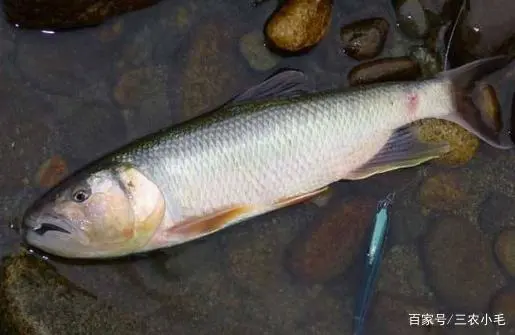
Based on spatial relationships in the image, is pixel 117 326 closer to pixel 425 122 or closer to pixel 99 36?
pixel 99 36

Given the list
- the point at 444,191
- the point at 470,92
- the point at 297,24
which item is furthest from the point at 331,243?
the point at 297,24

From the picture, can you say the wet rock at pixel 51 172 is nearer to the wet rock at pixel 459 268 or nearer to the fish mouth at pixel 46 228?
the fish mouth at pixel 46 228

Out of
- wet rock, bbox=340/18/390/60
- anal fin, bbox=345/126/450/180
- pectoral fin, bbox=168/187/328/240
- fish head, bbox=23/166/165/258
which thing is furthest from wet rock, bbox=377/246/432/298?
fish head, bbox=23/166/165/258

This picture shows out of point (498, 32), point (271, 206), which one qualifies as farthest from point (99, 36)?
point (498, 32)

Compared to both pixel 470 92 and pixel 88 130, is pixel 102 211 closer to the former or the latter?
pixel 88 130

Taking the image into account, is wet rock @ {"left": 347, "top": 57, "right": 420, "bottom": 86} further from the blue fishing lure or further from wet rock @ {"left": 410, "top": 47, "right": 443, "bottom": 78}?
the blue fishing lure

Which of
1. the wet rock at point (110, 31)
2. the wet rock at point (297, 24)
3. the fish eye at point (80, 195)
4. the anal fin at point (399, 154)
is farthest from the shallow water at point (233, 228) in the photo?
the fish eye at point (80, 195)
